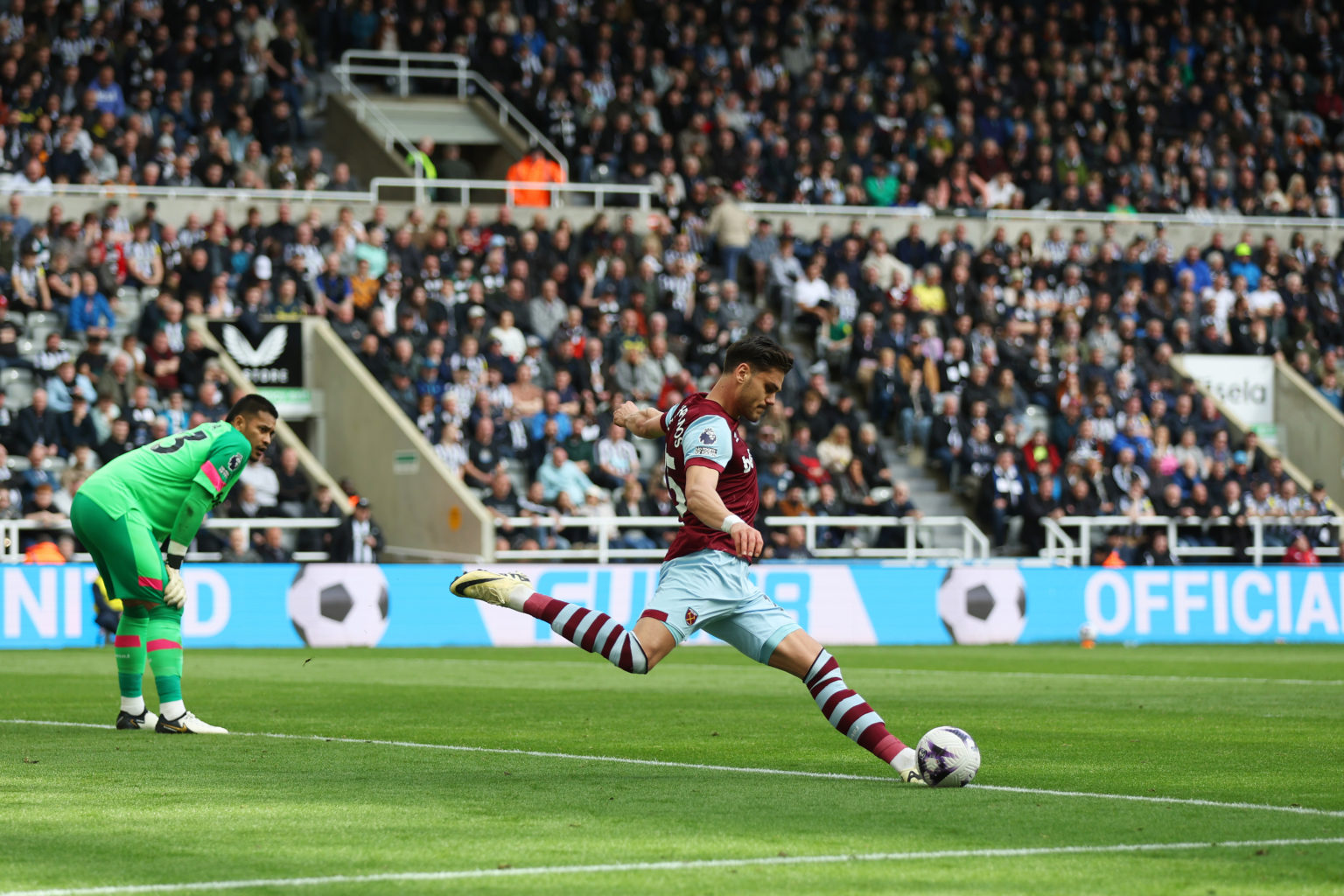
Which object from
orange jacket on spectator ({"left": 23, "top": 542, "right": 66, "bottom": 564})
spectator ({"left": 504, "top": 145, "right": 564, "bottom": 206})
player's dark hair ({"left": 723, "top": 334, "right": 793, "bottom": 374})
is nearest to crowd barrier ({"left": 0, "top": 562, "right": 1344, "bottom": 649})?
orange jacket on spectator ({"left": 23, "top": 542, "right": 66, "bottom": 564})

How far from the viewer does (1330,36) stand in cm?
4188

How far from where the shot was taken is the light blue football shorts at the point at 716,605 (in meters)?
8.66

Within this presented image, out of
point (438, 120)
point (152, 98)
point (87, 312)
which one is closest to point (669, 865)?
point (87, 312)

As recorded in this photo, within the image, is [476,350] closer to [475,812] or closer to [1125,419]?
[1125,419]

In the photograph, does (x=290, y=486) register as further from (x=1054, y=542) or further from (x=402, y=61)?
(x=402, y=61)

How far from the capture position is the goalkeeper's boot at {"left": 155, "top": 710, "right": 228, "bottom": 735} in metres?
11.2

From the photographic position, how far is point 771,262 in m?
31.6

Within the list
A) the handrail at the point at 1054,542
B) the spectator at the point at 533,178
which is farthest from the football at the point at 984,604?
the spectator at the point at 533,178

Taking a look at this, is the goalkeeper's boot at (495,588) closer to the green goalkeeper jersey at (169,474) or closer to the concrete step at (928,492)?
the green goalkeeper jersey at (169,474)

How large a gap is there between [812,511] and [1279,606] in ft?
20.4

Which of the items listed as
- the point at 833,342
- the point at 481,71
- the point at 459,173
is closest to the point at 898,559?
the point at 833,342

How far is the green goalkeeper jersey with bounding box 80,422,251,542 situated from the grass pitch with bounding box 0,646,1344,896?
1291 millimetres

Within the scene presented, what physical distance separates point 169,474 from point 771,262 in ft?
68.9

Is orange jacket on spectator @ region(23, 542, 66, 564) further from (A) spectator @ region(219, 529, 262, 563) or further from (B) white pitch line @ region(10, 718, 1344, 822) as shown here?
(B) white pitch line @ region(10, 718, 1344, 822)
